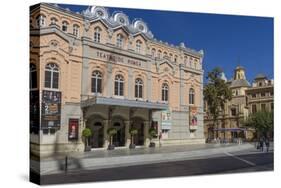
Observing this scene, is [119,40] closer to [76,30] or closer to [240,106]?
[76,30]

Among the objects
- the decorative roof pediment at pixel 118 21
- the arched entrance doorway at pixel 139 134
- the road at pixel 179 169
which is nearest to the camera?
the road at pixel 179 169

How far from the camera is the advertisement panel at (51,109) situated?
10.3m

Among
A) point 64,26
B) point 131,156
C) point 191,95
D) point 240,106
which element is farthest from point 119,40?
point 240,106

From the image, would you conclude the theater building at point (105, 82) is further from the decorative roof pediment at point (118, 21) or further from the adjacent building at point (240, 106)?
the adjacent building at point (240, 106)

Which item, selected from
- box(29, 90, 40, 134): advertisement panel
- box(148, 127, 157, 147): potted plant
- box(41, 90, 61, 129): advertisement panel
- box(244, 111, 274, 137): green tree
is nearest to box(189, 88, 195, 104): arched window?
box(148, 127, 157, 147): potted plant

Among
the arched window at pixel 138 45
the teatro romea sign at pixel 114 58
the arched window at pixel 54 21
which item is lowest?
the teatro romea sign at pixel 114 58

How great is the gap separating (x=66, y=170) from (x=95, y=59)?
3143 millimetres

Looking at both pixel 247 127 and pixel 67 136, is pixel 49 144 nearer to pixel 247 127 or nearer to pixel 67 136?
pixel 67 136

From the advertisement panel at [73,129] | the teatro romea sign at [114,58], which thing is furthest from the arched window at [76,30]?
the advertisement panel at [73,129]

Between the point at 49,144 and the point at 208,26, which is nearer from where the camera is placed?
the point at 49,144

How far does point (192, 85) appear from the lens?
13336 millimetres

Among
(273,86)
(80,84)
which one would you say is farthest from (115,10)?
(273,86)

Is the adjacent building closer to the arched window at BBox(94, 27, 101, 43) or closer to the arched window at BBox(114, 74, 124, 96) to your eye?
the arched window at BBox(114, 74, 124, 96)

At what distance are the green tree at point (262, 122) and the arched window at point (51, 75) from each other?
6.94 m
